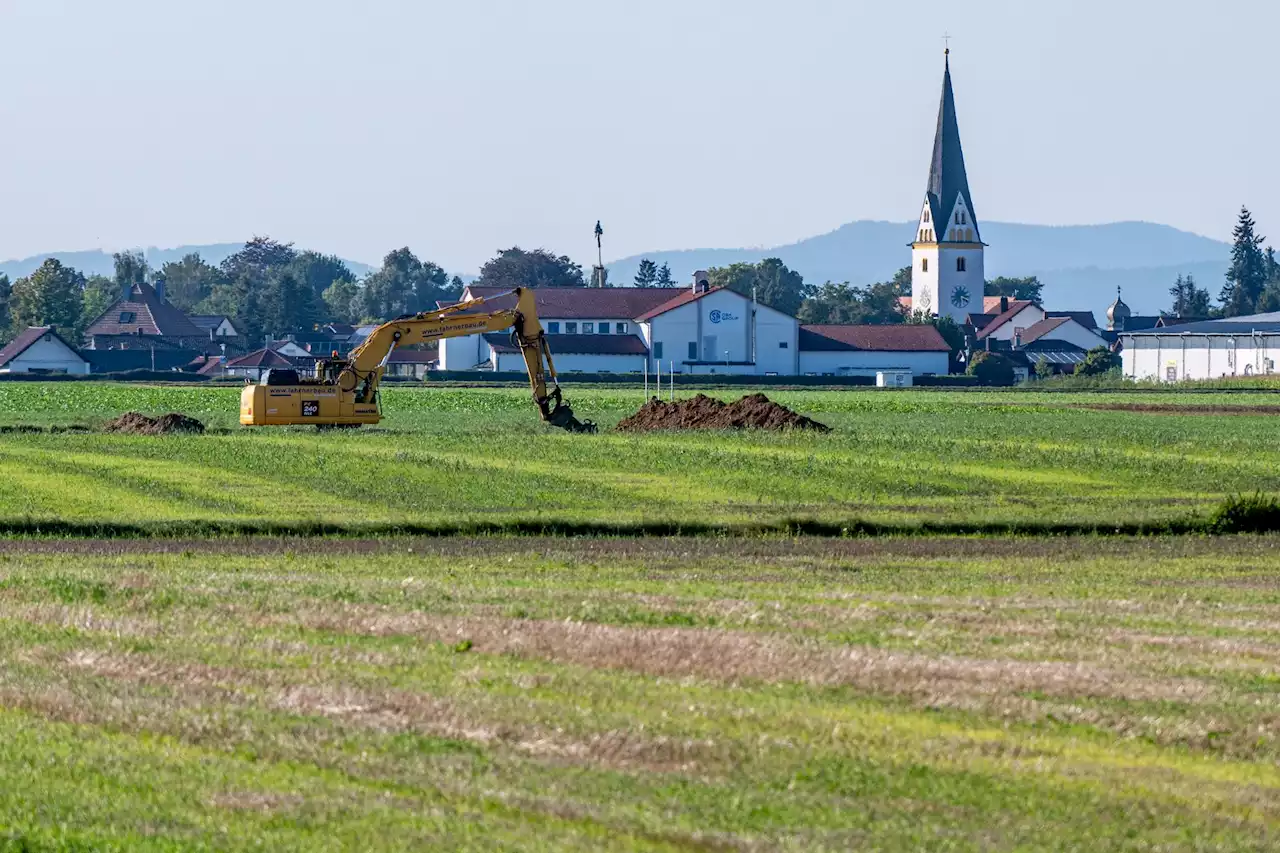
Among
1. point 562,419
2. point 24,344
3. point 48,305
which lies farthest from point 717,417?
point 48,305

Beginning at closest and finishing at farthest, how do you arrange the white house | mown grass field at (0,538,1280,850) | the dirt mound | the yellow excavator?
mown grass field at (0,538,1280,850) → the yellow excavator → the dirt mound → the white house

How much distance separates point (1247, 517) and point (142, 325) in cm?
→ 16769

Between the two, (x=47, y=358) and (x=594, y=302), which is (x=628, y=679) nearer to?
(x=594, y=302)

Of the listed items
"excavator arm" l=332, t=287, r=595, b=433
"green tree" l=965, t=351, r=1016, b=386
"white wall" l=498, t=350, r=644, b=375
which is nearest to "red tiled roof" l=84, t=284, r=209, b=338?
"white wall" l=498, t=350, r=644, b=375

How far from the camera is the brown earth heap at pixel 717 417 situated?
60188mm

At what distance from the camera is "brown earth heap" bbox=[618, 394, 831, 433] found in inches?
2370

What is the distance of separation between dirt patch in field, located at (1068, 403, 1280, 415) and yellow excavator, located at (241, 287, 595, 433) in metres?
29.0

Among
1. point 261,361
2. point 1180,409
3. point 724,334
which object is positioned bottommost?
point 1180,409

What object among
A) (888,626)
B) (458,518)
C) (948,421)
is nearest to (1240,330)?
(948,421)

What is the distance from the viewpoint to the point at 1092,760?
1403 centimetres

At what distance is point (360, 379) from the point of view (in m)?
59.3

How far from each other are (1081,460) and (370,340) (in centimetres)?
2149

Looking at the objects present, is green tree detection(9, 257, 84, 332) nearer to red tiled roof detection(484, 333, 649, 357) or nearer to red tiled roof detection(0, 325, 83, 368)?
red tiled roof detection(0, 325, 83, 368)

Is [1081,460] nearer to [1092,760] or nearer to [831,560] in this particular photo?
[831,560]
